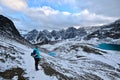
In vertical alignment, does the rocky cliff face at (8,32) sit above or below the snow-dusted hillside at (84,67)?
above

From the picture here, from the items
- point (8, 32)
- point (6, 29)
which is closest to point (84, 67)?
point (8, 32)

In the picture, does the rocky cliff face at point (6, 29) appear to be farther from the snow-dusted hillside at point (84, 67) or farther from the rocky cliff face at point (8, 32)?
the snow-dusted hillside at point (84, 67)

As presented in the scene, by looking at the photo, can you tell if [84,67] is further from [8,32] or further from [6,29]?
[6,29]

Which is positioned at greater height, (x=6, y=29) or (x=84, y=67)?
(x=6, y=29)

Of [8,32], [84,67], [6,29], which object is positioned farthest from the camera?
[6,29]

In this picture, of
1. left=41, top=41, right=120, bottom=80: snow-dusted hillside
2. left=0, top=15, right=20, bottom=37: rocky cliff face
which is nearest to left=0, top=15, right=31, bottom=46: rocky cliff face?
left=0, top=15, right=20, bottom=37: rocky cliff face

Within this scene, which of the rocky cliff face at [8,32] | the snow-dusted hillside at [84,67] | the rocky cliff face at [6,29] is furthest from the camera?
the rocky cliff face at [6,29]

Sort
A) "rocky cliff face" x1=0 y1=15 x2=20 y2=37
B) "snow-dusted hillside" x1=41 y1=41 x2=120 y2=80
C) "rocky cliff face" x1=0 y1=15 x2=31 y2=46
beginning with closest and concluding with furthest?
"snow-dusted hillside" x1=41 y1=41 x2=120 y2=80 < "rocky cliff face" x1=0 y1=15 x2=31 y2=46 < "rocky cliff face" x1=0 y1=15 x2=20 y2=37

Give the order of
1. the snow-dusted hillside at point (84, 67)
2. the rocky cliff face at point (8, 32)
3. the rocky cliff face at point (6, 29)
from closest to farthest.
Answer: the snow-dusted hillside at point (84, 67) < the rocky cliff face at point (8, 32) < the rocky cliff face at point (6, 29)

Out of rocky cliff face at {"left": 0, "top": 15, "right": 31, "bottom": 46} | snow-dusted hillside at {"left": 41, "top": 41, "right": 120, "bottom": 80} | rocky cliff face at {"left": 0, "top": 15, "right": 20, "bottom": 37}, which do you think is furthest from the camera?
rocky cliff face at {"left": 0, "top": 15, "right": 20, "bottom": 37}

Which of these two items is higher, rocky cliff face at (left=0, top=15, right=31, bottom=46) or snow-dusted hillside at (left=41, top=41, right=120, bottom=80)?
rocky cliff face at (left=0, top=15, right=31, bottom=46)

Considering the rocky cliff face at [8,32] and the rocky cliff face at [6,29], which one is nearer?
the rocky cliff face at [8,32]

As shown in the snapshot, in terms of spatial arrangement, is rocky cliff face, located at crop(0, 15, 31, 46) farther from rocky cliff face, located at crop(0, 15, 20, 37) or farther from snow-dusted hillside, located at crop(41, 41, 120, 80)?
snow-dusted hillside, located at crop(41, 41, 120, 80)

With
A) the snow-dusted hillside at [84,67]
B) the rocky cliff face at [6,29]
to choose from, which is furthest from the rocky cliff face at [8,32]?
the snow-dusted hillside at [84,67]
